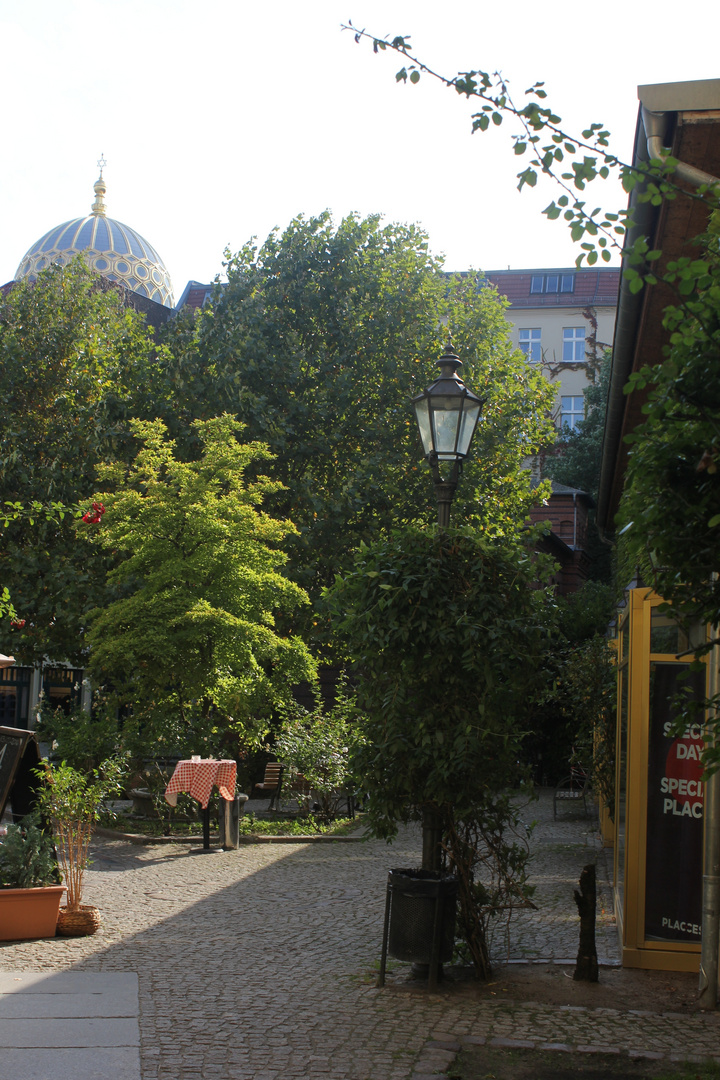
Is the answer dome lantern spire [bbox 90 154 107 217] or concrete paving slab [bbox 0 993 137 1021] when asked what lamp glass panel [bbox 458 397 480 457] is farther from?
dome lantern spire [bbox 90 154 107 217]

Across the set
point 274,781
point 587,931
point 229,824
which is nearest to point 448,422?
point 587,931

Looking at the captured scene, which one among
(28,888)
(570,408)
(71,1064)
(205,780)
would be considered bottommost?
(71,1064)

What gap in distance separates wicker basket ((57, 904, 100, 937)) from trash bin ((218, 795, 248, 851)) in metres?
5.17

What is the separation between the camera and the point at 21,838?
768 centimetres

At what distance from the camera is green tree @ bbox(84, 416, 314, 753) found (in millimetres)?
13859

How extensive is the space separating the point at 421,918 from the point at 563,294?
51.8 metres

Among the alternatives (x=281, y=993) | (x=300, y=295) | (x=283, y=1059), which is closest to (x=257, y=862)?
(x=281, y=993)

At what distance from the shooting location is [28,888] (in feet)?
24.8

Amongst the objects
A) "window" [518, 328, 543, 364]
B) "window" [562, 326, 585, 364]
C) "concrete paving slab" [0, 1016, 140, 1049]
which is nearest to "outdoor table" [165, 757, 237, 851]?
"concrete paving slab" [0, 1016, 140, 1049]

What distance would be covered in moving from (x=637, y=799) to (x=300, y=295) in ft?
58.6

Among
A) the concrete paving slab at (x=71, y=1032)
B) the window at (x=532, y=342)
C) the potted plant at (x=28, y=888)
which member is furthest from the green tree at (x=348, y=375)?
the window at (x=532, y=342)

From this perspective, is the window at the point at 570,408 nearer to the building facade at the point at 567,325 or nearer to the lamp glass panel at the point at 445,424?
the building facade at the point at 567,325

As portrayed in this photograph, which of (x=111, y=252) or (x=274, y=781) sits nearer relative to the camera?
(x=274, y=781)

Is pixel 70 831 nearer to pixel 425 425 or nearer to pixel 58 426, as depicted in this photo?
pixel 425 425
